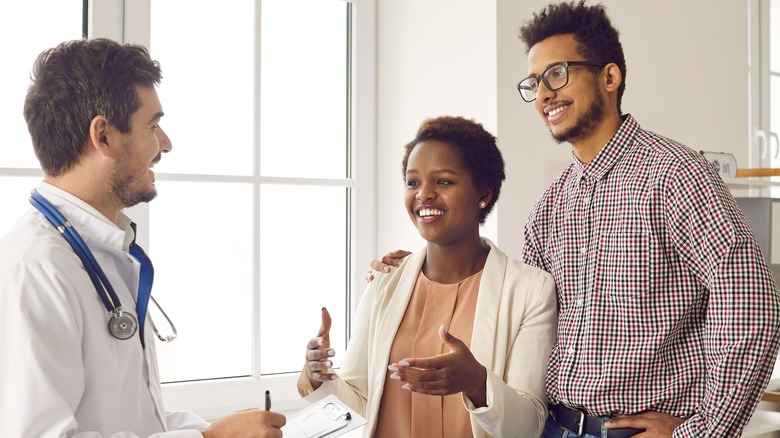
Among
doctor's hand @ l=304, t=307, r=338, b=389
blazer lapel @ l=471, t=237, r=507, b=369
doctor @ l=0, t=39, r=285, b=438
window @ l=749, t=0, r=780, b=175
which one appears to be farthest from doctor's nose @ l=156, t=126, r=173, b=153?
window @ l=749, t=0, r=780, b=175

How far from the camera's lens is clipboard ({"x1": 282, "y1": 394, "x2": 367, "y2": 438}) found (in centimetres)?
167

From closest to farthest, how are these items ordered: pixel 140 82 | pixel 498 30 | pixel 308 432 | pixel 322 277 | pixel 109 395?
1. pixel 109 395
2. pixel 140 82
3. pixel 308 432
4. pixel 498 30
5. pixel 322 277

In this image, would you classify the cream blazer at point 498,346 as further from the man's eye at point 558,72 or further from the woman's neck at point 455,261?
the man's eye at point 558,72

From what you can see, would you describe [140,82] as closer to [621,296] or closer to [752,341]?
[621,296]

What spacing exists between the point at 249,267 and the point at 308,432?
1438 millimetres

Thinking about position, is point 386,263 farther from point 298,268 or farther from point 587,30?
point 298,268

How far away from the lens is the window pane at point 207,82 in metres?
2.89

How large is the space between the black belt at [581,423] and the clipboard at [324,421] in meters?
0.52

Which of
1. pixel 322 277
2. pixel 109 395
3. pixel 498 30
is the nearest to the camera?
pixel 109 395

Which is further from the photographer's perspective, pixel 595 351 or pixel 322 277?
pixel 322 277

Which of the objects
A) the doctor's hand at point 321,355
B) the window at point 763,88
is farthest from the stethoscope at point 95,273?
the window at point 763,88

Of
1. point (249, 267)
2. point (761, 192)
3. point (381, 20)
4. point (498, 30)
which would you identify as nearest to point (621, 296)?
point (498, 30)

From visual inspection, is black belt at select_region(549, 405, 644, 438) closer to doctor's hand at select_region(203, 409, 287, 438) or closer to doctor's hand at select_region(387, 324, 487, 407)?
doctor's hand at select_region(387, 324, 487, 407)

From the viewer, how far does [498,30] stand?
9.26 feet
